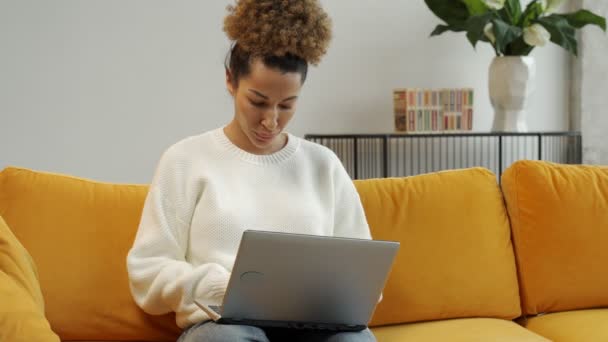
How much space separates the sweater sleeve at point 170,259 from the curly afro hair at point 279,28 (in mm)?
301

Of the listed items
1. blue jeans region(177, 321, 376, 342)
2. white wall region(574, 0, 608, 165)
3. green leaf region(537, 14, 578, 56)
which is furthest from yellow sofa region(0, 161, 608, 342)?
white wall region(574, 0, 608, 165)

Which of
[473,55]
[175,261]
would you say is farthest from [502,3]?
[175,261]

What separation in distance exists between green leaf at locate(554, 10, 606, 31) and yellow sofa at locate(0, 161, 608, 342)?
53.4 inches

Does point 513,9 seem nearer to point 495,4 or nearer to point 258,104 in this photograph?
point 495,4

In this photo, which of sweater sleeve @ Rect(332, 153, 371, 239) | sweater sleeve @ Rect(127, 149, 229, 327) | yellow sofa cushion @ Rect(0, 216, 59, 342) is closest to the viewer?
yellow sofa cushion @ Rect(0, 216, 59, 342)

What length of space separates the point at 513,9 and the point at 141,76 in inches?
61.3

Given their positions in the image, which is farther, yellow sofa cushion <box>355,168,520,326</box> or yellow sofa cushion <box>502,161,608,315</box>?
yellow sofa cushion <box>502,161,608,315</box>

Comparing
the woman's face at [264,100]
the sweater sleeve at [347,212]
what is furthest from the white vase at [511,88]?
the woman's face at [264,100]

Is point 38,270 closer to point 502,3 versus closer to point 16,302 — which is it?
point 16,302

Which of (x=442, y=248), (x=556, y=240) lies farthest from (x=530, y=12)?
(x=442, y=248)

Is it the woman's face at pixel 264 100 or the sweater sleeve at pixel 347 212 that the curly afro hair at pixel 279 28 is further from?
the sweater sleeve at pixel 347 212

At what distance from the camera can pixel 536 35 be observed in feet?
11.2

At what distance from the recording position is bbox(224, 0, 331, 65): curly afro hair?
5.94 feet

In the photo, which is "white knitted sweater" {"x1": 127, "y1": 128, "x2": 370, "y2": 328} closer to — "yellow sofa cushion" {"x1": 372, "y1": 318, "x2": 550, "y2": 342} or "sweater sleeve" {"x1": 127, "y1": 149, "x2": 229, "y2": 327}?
"sweater sleeve" {"x1": 127, "y1": 149, "x2": 229, "y2": 327}
